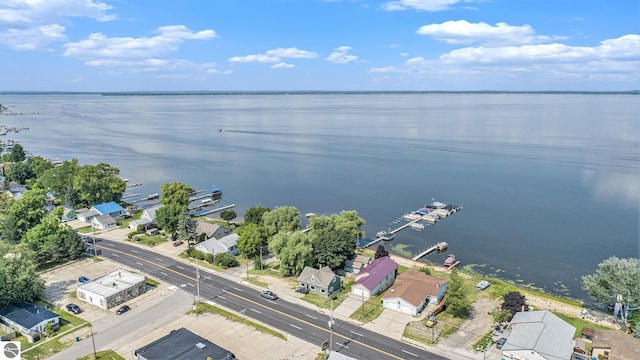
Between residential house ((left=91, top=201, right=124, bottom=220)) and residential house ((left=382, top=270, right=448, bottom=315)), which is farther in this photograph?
residential house ((left=91, top=201, right=124, bottom=220))

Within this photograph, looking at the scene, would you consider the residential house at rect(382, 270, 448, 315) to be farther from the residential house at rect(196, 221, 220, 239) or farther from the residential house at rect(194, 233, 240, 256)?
the residential house at rect(196, 221, 220, 239)

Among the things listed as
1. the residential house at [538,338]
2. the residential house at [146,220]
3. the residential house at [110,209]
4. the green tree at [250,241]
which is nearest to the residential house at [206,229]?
the green tree at [250,241]

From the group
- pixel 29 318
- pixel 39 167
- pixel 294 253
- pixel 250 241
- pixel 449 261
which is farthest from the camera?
pixel 39 167

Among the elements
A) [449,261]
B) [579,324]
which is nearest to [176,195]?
[449,261]

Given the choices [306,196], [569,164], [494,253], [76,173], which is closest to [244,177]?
[306,196]

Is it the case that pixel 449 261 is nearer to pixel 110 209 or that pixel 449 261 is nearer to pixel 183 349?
pixel 183 349

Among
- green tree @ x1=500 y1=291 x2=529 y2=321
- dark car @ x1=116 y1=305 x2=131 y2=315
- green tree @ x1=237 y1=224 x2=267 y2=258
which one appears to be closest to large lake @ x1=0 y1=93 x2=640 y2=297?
→ green tree @ x1=500 y1=291 x2=529 y2=321

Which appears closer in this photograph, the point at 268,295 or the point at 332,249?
the point at 268,295
